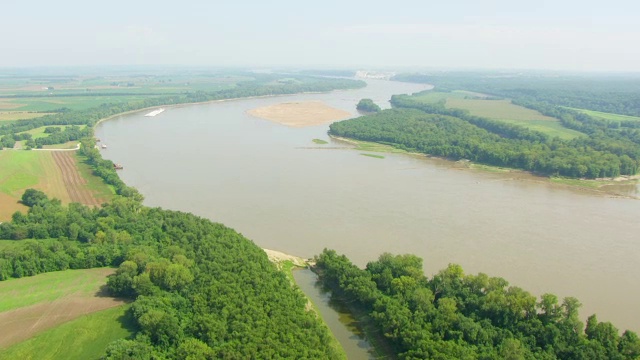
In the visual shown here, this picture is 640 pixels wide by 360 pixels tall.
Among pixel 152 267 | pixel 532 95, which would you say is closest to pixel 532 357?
pixel 152 267

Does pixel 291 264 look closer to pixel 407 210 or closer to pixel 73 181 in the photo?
pixel 407 210

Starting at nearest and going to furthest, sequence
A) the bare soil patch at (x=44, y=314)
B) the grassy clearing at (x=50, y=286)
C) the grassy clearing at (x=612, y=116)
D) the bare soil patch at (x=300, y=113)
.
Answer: the bare soil patch at (x=44, y=314)
the grassy clearing at (x=50, y=286)
the grassy clearing at (x=612, y=116)
the bare soil patch at (x=300, y=113)

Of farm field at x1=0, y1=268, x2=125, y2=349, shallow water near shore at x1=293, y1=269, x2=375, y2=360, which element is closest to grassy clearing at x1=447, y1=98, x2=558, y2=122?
shallow water near shore at x1=293, y1=269, x2=375, y2=360

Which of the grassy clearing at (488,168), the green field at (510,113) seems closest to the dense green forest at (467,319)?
the grassy clearing at (488,168)

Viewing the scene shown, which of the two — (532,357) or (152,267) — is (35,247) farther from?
(532,357)

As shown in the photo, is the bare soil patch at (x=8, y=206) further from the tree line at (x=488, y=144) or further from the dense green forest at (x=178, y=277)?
the tree line at (x=488, y=144)

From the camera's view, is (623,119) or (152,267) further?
(623,119)

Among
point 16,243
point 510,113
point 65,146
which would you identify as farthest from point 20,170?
point 510,113
